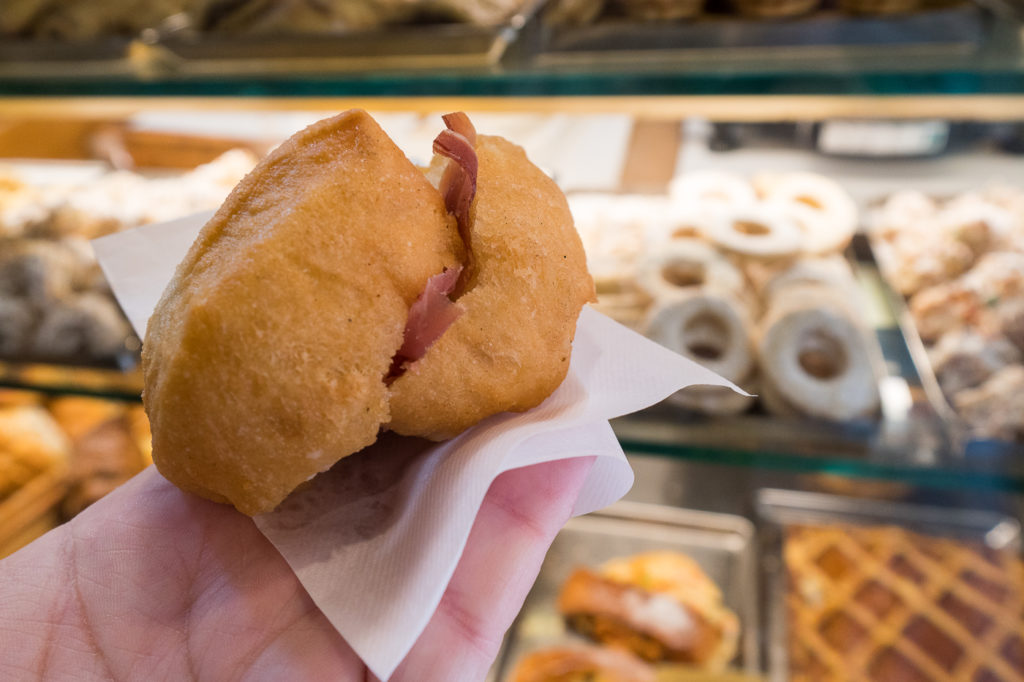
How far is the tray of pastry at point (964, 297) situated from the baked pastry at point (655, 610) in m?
0.90

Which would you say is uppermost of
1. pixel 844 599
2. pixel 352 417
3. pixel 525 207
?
pixel 525 207

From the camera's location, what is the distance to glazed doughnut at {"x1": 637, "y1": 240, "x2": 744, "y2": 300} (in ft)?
6.88

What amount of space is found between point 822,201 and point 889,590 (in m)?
1.26

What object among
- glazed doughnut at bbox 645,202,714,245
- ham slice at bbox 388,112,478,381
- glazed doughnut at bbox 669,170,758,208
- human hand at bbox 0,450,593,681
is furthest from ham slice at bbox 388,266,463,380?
glazed doughnut at bbox 669,170,758,208

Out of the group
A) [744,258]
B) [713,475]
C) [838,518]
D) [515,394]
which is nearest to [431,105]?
[744,258]

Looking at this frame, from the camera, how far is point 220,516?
1.21 m

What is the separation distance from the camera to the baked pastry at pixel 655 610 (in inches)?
83.7

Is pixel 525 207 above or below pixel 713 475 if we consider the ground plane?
above

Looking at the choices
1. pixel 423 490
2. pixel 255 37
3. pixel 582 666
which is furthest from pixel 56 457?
pixel 423 490

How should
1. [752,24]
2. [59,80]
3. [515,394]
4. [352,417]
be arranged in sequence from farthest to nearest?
[59,80], [752,24], [515,394], [352,417]

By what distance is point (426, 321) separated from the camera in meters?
1.00

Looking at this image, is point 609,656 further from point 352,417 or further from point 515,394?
point 352,417

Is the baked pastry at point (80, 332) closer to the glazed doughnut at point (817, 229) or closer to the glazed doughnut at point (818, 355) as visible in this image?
the glazed doughnut at point (818, 355)

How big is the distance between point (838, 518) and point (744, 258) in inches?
37.5
